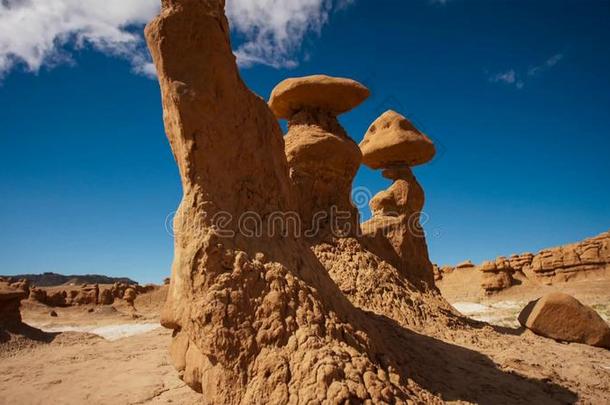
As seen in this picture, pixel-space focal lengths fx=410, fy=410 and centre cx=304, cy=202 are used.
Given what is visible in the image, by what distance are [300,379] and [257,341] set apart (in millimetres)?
425

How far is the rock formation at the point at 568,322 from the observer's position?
6.48m

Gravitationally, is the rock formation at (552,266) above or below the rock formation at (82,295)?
above

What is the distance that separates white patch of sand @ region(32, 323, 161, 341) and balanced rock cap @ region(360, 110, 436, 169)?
8.41 meters

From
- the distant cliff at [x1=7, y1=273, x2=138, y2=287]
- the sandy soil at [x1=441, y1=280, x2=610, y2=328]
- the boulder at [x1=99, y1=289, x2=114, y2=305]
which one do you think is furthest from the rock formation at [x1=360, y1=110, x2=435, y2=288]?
the distant cliff at [x1=7, y1=273, x2=138, y2=287]

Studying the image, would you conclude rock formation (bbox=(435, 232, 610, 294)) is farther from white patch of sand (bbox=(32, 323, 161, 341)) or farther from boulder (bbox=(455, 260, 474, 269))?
white patch of sand (bbox=(32, 323, 161, 341))

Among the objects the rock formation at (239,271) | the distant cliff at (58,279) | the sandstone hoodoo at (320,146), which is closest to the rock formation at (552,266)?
the sandstone hoodoo at (320,146)

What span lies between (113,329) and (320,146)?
10722mm

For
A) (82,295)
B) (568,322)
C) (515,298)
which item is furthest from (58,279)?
(568,322)

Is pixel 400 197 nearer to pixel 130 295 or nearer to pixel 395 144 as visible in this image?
pixel 395 144

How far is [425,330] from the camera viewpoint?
5848mm

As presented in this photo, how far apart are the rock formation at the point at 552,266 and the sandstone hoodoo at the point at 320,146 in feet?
47.8

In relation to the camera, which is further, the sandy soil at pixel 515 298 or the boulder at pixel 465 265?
the boulder at pixel 465 265

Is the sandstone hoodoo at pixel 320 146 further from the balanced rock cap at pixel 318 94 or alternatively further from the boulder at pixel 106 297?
the boulder at pixel 106 297

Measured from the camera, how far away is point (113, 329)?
540 inches
